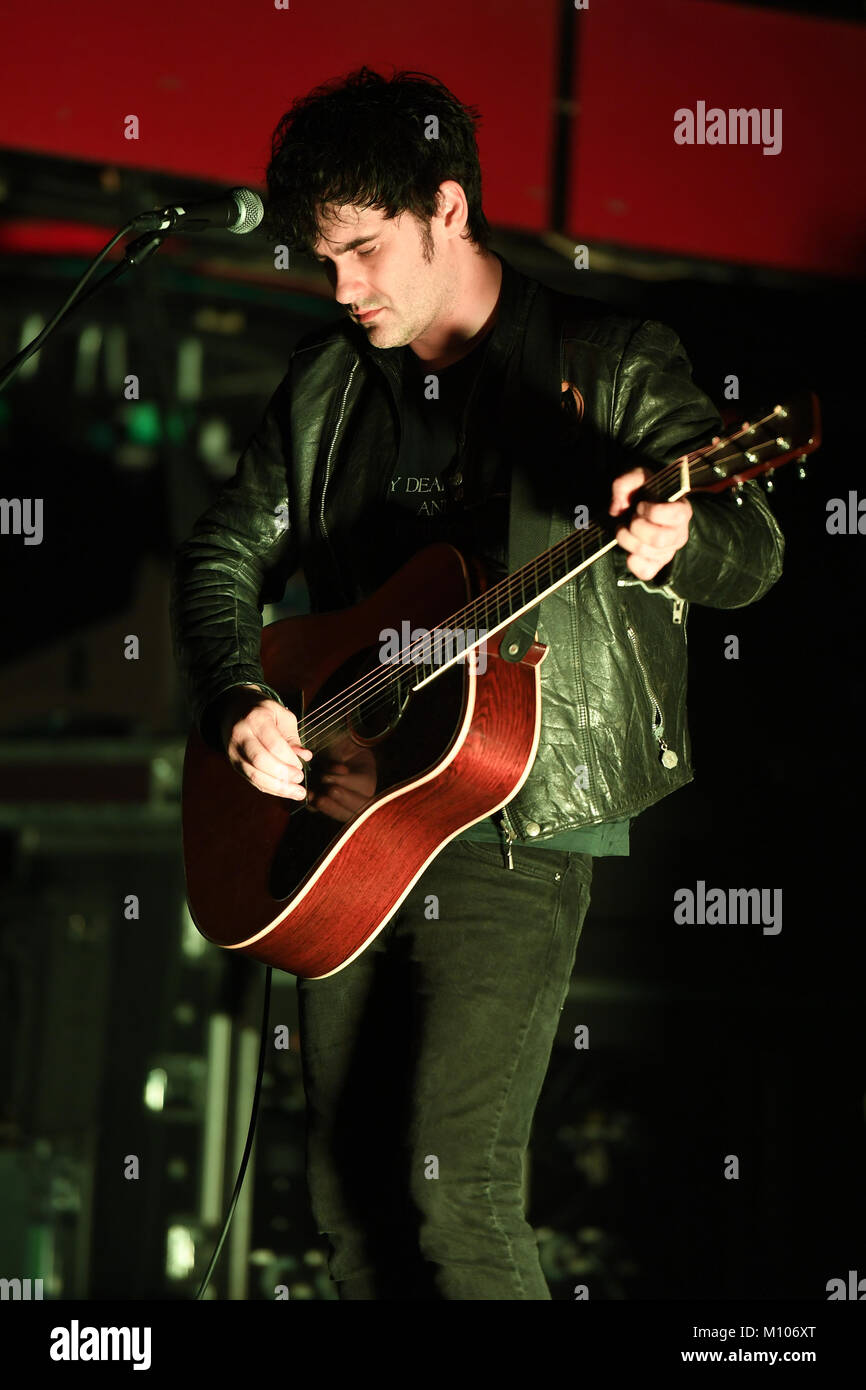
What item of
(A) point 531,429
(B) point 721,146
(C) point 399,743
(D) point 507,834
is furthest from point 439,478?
(B) point 721,146

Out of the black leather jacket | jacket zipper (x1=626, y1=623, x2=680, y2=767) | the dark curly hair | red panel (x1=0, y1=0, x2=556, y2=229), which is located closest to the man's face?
the dark curly hair

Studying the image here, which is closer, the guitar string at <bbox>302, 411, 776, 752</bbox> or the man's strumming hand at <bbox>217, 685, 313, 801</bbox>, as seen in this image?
the guitar string at <bbox>302, 411, 776, 752</bbox>

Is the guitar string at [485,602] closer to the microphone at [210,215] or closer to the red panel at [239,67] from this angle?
the microphone at [210,215]

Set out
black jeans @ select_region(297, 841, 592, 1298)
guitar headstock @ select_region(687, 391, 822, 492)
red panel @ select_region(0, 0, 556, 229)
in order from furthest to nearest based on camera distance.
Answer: red panel @ select_region(0, 0, 556, 229), black jeans @ select_region(297, 841, 592, 1298), guitar headstock @ select_region(687, 391, 822, 492)

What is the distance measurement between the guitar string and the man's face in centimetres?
50

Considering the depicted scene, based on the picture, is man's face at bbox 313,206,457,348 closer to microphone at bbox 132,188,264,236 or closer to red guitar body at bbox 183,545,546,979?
microphone at bbox 132,188,264,236

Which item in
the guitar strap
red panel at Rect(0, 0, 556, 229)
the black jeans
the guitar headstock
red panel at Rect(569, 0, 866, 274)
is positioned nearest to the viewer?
the guitar headstock

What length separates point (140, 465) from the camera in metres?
4.48

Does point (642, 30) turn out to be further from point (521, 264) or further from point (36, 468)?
point (36, 468)

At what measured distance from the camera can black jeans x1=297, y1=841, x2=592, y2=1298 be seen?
1.95 metres

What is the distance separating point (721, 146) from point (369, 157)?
137cm

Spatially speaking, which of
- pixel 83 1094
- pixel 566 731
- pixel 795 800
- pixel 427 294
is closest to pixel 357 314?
pixel 427 294

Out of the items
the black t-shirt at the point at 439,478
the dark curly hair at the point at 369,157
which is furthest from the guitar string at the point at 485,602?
the dark curly hair at the point at 369,157

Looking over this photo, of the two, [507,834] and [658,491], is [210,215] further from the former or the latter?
[507,834]
